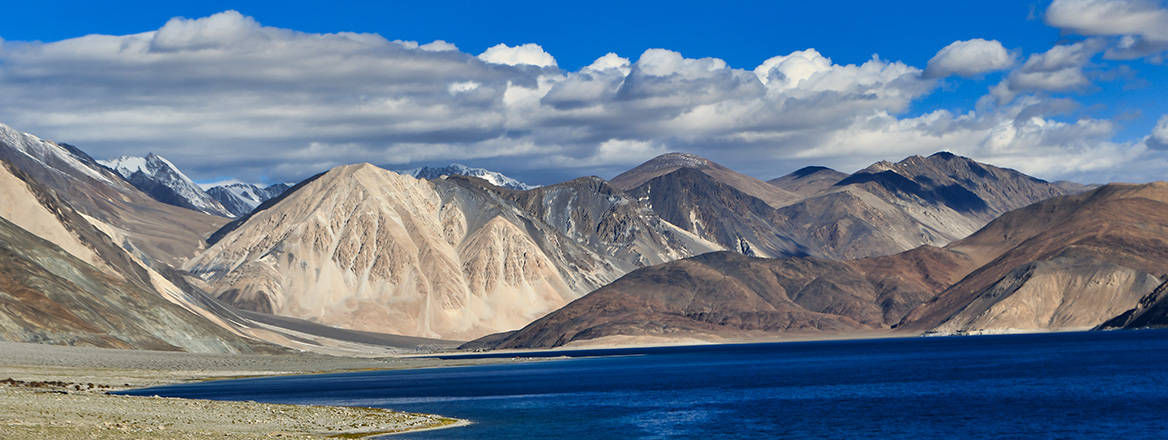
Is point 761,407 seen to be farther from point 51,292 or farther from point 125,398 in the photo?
point 51,292

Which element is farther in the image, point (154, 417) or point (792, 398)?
point (792, 398)

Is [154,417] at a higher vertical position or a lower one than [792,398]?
higher

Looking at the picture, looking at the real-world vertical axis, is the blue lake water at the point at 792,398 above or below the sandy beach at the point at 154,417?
below

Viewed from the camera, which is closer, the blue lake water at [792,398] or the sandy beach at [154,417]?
the sandy beach at [154,417]

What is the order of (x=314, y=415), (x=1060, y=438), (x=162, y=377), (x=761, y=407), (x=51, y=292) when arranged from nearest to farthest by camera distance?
(x=1060, y=438) → (x=314, y=415) → (x=761, y=407) → (x=162, y=377) → (x=51, y=292)

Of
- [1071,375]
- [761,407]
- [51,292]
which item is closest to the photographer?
[761,407]

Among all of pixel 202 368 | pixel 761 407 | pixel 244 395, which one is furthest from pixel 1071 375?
pixel 202 368

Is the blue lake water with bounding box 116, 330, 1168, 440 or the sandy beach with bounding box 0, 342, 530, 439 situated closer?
the sandy beach with bounding box 0, 342, 530, 439

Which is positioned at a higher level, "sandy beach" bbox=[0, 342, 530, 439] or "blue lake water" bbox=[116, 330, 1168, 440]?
A: "sandy beach" bbox=[0, 342, 530, 439]
